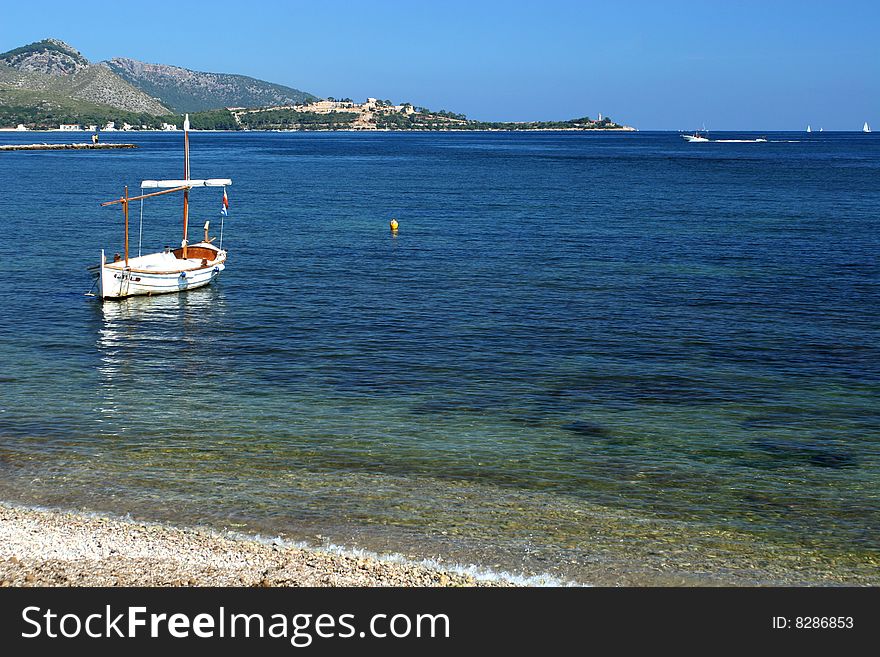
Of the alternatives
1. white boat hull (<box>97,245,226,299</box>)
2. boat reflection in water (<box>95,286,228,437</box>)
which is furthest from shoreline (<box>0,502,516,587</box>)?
white boat hull (<box>97,245,226,299</box>)

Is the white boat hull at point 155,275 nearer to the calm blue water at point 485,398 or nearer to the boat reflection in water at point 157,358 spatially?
the boat reflection in water at point 157,358

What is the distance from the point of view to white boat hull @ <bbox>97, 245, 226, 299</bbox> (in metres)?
50.3

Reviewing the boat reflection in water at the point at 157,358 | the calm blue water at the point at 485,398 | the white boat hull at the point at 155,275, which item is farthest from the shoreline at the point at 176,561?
the white boat hull at the point at 155,275

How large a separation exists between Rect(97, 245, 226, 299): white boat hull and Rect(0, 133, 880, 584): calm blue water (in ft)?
2.83

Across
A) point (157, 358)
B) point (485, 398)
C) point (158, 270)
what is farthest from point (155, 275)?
point (485, 398)

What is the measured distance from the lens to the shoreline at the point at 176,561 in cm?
1909

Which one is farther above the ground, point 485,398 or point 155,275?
point 155,275

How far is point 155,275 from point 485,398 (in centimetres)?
2576

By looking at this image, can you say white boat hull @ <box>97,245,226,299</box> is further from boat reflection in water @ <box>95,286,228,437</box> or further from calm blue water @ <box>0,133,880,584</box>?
calm blue water @ <box>0,133,880,584</box>

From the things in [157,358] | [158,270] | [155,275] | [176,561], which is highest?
[158,270]

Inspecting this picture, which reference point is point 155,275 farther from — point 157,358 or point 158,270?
point 157,358

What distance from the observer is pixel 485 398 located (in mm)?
33781

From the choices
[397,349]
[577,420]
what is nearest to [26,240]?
[397,349]

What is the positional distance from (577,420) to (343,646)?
16880 millimetres
